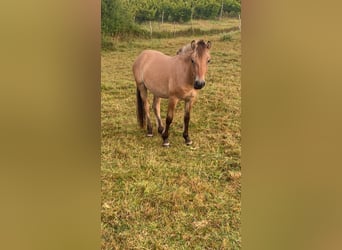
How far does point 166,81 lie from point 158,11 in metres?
0.39

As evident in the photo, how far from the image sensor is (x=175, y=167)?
7.20 feet

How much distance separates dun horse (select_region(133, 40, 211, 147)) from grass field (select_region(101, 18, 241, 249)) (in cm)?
4

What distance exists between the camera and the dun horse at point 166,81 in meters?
2.21

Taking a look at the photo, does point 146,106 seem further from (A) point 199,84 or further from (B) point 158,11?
(B) point 158,11

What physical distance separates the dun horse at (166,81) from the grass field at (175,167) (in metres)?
0.04

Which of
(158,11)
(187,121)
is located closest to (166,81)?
(187,121)

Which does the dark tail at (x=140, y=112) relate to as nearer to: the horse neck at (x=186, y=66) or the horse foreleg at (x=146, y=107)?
the horse foreleg at (x=146, y=107)

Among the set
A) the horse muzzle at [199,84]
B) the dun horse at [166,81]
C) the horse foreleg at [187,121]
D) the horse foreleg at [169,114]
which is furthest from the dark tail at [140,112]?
the horse muzzle at [199,84]

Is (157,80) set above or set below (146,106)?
above

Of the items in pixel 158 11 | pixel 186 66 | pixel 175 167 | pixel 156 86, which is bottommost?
pixel 175 167

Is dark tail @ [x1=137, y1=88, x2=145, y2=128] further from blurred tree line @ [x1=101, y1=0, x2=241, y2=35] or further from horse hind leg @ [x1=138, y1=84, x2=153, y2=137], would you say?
blurred tree line @ [x1=101, y1=0, x2=241, y2=35]
